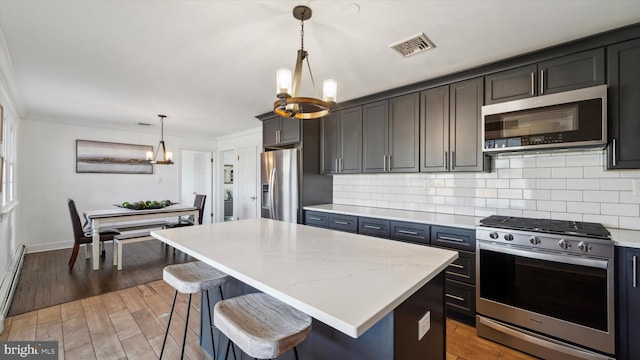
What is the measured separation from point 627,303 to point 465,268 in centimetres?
94

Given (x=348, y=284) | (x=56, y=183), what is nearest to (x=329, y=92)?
(x=348, y=284)

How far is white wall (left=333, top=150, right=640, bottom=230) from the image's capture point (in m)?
2.18

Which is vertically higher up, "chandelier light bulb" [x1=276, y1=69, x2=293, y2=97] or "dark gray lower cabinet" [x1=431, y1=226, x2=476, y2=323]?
"chandelier light bulb" [x1=276, y1=69, x2=293, y2=97]

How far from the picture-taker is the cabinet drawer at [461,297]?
93.3 inches

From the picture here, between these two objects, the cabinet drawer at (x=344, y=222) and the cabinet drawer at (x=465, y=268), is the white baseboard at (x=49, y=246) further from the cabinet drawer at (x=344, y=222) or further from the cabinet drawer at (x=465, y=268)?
the cabinet drawer at (x=465, y=268)

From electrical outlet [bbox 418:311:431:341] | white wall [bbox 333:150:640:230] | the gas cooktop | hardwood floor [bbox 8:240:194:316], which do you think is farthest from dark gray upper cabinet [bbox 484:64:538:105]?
hardwood floor [bbox 8:240:194:316]

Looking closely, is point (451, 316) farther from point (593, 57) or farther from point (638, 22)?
point (638, 22)

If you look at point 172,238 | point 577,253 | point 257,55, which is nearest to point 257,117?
point 257,55

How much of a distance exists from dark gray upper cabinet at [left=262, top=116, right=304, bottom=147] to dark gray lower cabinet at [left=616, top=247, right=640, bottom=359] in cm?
326

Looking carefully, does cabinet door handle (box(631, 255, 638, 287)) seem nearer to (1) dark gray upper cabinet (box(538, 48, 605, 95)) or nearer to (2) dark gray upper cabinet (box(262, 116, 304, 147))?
(1) dark gray upper cabinet (box(538, 48, 605, 95))

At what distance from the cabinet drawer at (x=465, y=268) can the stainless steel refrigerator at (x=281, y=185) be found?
6.77ft

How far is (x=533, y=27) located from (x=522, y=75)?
1.68ft

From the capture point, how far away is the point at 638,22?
186 centimetres

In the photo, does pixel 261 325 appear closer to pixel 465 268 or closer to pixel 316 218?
pixel 465 268
